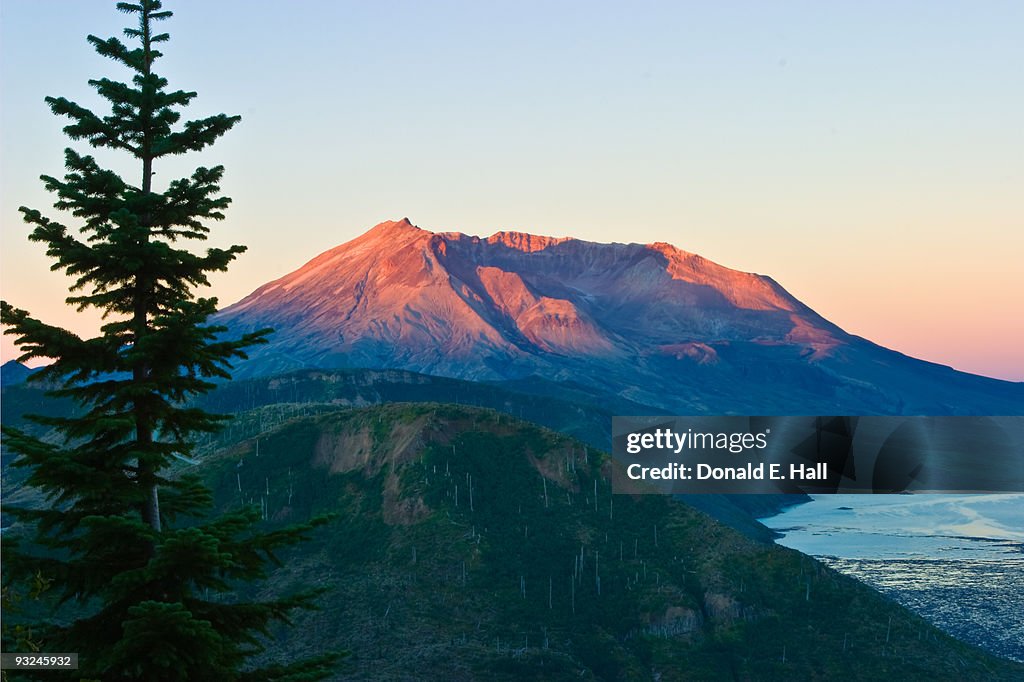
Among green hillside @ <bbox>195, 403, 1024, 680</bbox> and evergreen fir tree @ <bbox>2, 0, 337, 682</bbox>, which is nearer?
evergreen fir tree @ <bbox>2, 0, 337, 682</bbox>

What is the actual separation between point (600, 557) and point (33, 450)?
567ft

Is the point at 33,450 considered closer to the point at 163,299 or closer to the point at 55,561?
the point at 55,561

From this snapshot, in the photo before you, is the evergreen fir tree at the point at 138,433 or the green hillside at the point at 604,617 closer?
the evergreen fir tree at the point at 138,433

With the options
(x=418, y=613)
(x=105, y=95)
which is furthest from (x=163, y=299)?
(x=418, y=613)

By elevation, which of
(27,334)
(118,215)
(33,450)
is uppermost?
(118,215)

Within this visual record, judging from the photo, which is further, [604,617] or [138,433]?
[604,617]

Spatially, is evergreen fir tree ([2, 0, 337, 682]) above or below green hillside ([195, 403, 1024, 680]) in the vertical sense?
above

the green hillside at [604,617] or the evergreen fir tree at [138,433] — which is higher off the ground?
the evergreen fir tree at [138,433]

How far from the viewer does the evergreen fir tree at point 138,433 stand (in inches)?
1230

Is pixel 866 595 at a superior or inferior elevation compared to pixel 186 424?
inferior

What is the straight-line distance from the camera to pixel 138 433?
34.6 metres

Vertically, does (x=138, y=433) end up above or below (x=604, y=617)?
above

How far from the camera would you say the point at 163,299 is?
35719mm

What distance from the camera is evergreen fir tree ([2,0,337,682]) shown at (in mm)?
31250
